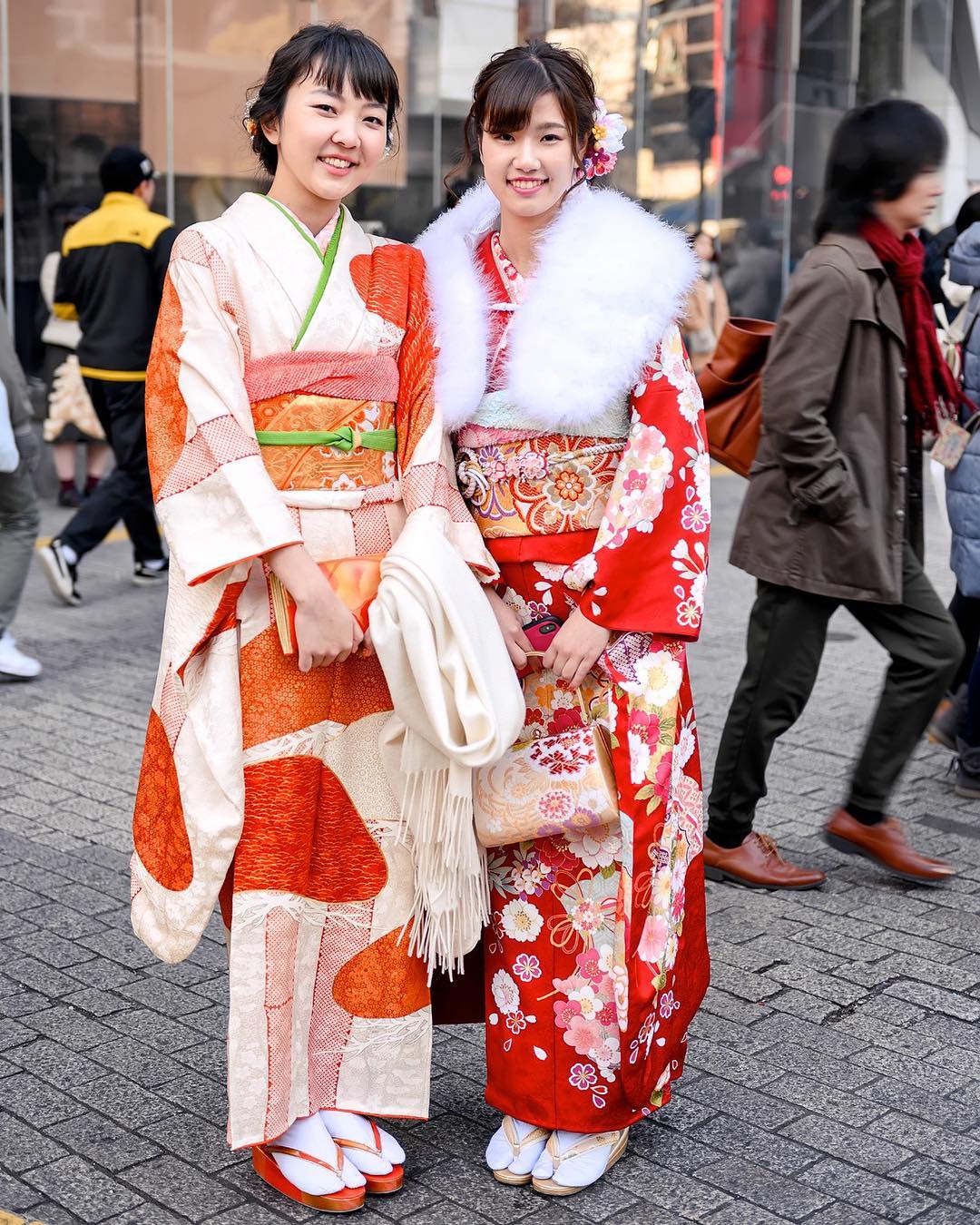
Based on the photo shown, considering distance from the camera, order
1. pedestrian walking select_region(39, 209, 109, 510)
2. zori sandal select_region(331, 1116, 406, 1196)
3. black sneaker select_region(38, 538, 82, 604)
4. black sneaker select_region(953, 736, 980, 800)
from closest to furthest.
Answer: zori sandal select_region(331, 1116, 406, 1196) → black sneaker select_region(953, 736, 980, 800) → black sneaker select_region(38, 538, 82, 604) → pedestrian walking select_region(39, 209, 109, 510)

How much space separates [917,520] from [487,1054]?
1948 mm

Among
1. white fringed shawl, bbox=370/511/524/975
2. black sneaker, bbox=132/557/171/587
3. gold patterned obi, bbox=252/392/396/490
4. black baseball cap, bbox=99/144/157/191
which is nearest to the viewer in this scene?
white fringed shawl, bbox=370/511/524/975

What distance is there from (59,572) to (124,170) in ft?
6.22

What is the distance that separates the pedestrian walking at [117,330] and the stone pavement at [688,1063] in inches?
99.3

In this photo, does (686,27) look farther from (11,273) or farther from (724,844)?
(724,844)

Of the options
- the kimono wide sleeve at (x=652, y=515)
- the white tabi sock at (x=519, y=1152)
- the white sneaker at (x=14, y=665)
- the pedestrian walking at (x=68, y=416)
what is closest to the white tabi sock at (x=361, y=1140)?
the white tabi sock at (x=519, y=1152)

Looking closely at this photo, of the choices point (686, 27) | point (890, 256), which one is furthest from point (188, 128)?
point (890, 256)

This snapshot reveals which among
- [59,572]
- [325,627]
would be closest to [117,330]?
[59,572]

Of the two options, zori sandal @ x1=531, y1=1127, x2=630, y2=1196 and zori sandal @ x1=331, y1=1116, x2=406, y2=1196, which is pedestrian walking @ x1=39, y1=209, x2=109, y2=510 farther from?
zori sandal @ x1=531, y1=1127, x2=630, y2=1196

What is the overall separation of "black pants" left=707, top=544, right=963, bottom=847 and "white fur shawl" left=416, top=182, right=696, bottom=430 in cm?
151

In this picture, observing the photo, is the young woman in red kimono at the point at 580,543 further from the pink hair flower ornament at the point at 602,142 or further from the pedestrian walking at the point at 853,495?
the pedestrian walking at the point at 853,495

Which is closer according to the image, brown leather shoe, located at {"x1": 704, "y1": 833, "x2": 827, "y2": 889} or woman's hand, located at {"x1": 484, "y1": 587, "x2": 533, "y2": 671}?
woman's hand, located at {"x1": 484, "y1": 587, "x2": 533, "y2": 671}

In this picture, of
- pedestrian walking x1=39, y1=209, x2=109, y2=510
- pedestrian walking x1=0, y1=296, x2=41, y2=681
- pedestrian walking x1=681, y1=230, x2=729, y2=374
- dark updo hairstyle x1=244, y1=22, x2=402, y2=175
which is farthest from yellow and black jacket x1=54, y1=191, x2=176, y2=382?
dark updo hairstyle x1=244, y1=22, x2=402, y2=175

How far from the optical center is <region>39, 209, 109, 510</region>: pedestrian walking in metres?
9.28
